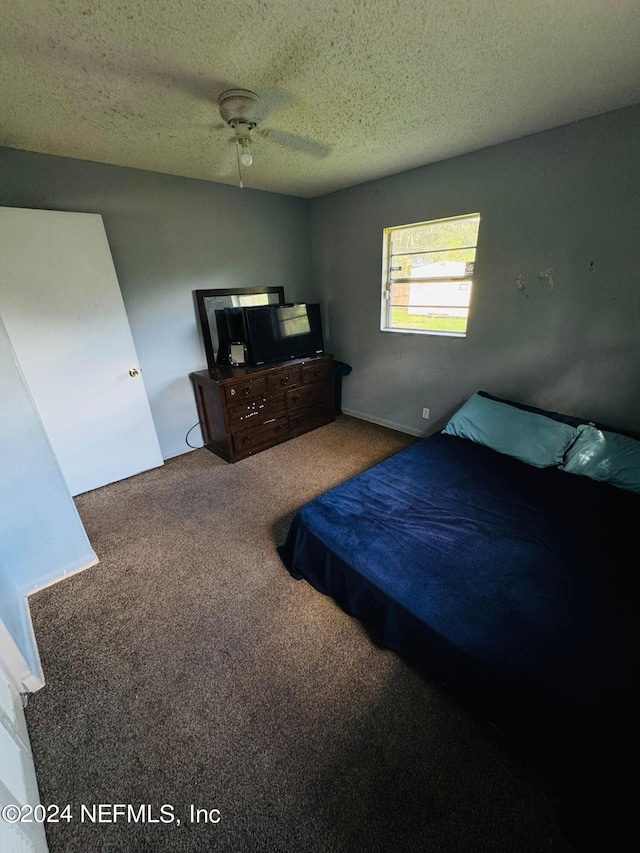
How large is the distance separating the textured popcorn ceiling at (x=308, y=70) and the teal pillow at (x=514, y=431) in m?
1.76

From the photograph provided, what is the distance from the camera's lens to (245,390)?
290 cm

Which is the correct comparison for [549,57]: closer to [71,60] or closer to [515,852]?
[71,60]

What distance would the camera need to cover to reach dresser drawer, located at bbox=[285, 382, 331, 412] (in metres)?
3.30

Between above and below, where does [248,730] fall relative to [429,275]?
below

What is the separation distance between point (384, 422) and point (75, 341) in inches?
115

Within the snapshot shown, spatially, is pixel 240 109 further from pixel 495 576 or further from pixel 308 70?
pixel 495 576

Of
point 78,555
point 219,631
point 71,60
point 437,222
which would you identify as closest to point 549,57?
point 437,222

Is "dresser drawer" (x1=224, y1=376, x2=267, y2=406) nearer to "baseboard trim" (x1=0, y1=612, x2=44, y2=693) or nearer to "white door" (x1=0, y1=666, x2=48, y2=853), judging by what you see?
"baseboard trim" (x1=0, y1=612, x2=44, y2=693)

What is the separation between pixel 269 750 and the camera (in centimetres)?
114

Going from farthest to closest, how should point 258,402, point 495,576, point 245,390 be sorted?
point 258,402 → point 245,390 → point 495,576

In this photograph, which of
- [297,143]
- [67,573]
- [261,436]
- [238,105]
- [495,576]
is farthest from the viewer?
[261,436]

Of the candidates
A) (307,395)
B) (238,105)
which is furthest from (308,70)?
(307,395)

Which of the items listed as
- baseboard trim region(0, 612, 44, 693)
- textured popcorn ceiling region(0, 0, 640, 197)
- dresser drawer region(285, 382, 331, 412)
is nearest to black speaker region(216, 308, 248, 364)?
dresser drawer region(285, 382, 331, 412)

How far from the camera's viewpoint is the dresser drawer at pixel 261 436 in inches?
118
